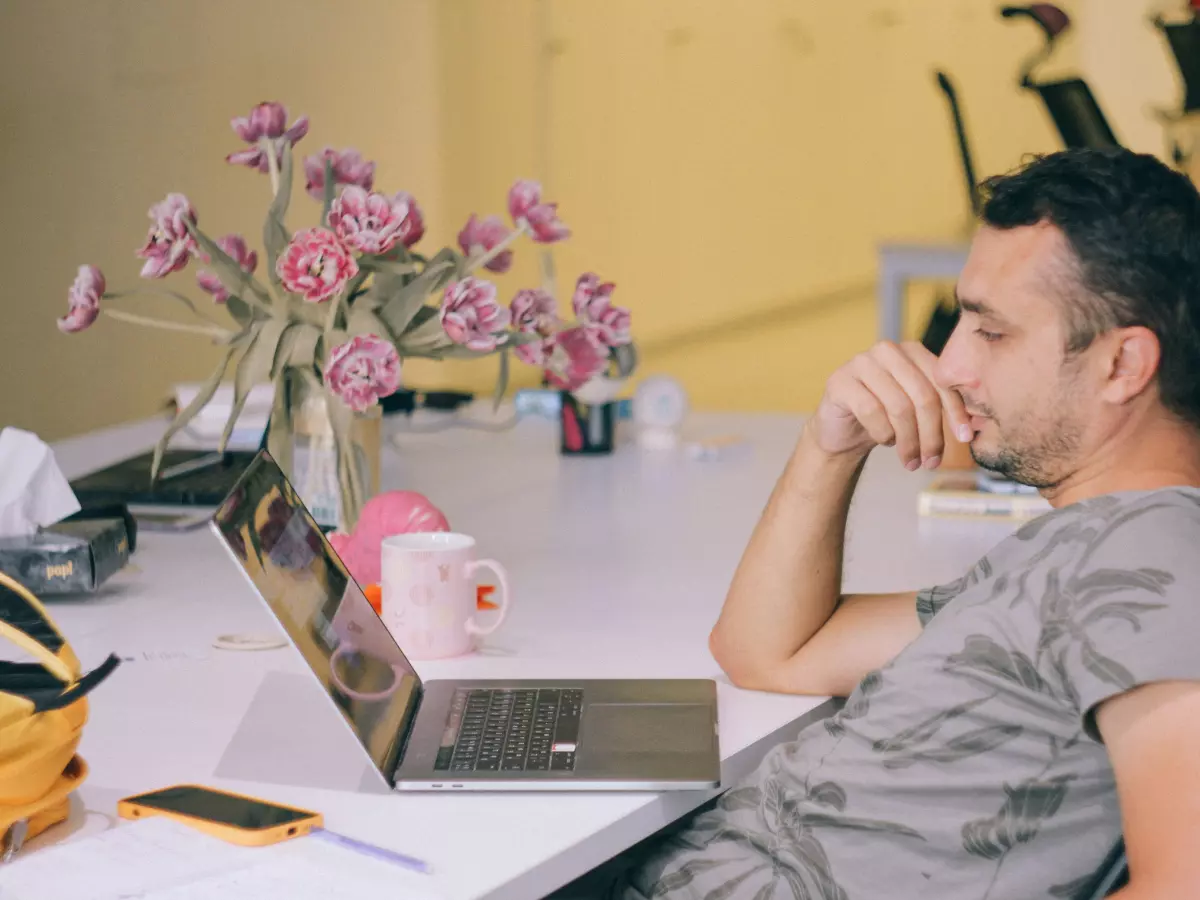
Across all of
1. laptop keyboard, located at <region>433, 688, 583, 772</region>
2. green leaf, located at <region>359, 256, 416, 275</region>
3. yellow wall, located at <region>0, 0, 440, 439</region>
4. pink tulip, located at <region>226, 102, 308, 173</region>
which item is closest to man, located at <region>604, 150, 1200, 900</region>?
laptop keyboard, located at <region>433, 688, 583, 772</region>

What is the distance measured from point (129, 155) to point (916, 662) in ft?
13.1

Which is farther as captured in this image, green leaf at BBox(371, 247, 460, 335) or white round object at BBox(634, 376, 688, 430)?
white round object at BBox(634, 376, 688, 430)

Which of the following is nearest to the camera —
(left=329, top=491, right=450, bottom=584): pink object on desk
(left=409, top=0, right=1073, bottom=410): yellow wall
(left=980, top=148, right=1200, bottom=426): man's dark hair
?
(left=980, top=148, right=1200, bottom=426): man's dark hair

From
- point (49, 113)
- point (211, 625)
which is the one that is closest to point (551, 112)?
point (49, 113)

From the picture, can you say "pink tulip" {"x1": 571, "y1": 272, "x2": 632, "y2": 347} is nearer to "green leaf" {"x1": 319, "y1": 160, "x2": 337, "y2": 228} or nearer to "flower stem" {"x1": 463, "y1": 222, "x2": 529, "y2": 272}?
"flower stem" {"x1": 463, "y1": 222, "x2": 529, "y2": 272}

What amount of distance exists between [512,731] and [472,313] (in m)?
0.59

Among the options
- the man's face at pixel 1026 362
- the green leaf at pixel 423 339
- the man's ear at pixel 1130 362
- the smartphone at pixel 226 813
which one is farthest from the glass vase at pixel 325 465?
the man's ear at pixel 1130 362

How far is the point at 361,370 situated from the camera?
5.15ft

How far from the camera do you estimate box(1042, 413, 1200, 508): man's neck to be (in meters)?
1.11

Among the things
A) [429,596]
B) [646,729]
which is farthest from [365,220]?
[646,729]

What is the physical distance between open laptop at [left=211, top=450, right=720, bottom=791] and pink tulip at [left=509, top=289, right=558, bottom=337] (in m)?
0.54

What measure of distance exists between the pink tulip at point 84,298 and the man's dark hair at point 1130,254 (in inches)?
39.3

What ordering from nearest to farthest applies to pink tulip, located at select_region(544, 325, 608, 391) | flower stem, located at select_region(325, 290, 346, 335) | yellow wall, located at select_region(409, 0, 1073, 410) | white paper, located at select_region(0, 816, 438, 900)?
white paper, located at select_region(0, 816, 438, 900) < flower stem, located at select_region(325, 290, 346, 335) < pink tulip, located at select_region(544, 325, 608, 391) < yellow wall, located at select_region(409, 0, 1073, 410)

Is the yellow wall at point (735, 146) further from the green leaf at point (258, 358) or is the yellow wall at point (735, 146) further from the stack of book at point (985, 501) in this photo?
the green leaf at point (258, 358)
